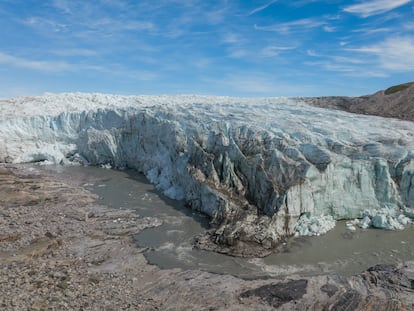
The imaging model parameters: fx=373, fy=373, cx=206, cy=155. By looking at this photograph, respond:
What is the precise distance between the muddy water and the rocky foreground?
67 centimetres

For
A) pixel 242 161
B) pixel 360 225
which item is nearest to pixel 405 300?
pixel 360 225

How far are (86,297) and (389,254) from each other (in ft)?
31.8

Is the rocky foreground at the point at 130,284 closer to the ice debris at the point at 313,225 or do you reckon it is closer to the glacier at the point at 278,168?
the glacier at the point at 278,168

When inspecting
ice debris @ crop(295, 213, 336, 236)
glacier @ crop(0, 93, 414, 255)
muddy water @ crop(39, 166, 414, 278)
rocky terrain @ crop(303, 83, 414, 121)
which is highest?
rocky terrain @ crop(303, 83, 414, 121)

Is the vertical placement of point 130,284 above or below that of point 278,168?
below

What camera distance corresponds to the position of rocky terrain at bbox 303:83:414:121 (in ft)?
80.9

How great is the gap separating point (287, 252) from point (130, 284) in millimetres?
5362

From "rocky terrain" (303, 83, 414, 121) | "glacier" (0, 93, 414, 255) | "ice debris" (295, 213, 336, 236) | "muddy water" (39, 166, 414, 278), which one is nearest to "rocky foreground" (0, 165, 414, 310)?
"muddy water" (39, 166, 414, 278)

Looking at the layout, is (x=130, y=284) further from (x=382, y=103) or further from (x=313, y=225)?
(x=382, y=103)

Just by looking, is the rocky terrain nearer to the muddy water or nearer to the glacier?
the glacier

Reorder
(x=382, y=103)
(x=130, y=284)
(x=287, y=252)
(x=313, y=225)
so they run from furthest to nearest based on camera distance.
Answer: (x=382, y=103), (x=313, y=225), (x=287, y=252), (x=130, y=284)

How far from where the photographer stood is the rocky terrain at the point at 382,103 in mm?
24672

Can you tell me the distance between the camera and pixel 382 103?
27125 mm

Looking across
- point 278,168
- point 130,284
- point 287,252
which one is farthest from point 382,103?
point 130,284
